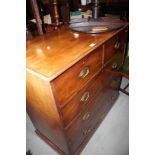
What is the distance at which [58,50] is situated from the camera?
31.7 inches

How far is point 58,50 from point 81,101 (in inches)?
14.9

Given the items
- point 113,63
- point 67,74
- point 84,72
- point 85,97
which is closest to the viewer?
point 67,74

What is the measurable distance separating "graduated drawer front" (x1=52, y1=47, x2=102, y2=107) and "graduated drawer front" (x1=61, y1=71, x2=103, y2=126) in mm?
57

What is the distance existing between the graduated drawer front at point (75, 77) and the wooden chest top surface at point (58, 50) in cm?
4

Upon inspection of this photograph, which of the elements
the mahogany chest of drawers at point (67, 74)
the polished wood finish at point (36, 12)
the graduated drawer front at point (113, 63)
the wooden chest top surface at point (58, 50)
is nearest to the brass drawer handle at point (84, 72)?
the mahogany chest of drawers at point (67, 74)

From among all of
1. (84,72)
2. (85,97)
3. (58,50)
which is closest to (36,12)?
(58,50)

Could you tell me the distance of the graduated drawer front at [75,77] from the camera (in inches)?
27.6

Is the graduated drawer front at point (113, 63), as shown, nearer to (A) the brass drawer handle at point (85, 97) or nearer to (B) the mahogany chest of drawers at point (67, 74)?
(B) the mahogany chest of drawers at point (67, 74)

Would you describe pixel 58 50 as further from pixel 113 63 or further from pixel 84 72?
pixel 113 63
